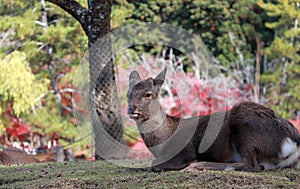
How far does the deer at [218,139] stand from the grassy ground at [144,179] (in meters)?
0.18

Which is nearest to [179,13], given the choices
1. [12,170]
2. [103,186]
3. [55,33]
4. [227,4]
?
[227,4]

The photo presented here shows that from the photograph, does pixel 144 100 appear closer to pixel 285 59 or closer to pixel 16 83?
pixel 16 83

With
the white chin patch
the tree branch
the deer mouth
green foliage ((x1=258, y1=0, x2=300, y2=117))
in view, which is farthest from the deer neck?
green foliage ((x1=258, y1=0, x2=300, y2=117))

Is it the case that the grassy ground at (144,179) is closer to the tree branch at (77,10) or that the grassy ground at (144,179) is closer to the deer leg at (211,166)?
the deer leg at (211,166)

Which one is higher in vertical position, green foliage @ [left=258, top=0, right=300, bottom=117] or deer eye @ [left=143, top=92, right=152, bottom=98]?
green foliage @ [left=258, top=0, right=300, bottom=117]

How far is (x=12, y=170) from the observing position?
6.16 metres

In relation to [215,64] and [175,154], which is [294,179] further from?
[215,64]

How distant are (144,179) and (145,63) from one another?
1140 centimetres

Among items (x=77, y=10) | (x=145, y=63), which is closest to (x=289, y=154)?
(x=77, y=10)

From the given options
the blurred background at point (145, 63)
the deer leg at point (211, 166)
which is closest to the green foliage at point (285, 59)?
the blurred background at point (145, 63)

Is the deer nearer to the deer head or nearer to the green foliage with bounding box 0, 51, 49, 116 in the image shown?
the deer head

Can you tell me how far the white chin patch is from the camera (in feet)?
17.1

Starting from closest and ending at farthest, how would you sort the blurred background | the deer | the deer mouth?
1. the deer mouth
2. the deer
3. the blurred background

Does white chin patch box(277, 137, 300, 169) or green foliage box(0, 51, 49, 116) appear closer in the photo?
white chin patch box(277, 137, 300, 169)
